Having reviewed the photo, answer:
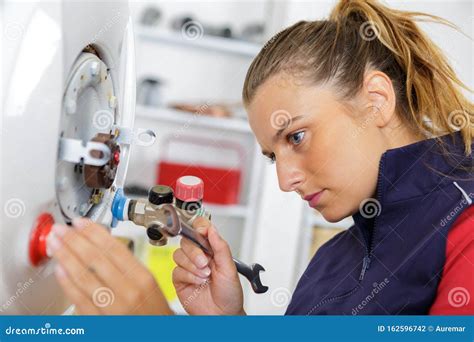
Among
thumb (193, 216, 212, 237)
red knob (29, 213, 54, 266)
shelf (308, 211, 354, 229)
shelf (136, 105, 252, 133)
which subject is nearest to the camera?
red knob (29, 213, 54, 266)

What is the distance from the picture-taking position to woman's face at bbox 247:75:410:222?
0.58 m

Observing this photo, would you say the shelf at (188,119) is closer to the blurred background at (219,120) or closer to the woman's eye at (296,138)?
the blurred background at (219,120)

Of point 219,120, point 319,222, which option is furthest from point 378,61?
point 219,120

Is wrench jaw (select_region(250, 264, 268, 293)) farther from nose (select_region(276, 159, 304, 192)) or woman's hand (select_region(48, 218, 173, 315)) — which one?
woman's hand (select_region(48, 218, 173, 315))

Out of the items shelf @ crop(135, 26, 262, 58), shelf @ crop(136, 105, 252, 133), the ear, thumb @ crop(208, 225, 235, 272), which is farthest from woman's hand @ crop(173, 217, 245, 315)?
shelf @ crop(135, 26, 262, 58)

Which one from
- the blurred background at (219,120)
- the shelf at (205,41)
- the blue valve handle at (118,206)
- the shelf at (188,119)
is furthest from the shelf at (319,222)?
the blue valve handle at (118,206)

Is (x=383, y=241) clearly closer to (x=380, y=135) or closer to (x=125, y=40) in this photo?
(x=380, y=135)

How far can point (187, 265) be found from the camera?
599 millimetres

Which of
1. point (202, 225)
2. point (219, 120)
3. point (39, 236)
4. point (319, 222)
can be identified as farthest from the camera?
point (219, 120)

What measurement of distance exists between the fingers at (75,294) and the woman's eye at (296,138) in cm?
25

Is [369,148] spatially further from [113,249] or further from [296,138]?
[113,249]

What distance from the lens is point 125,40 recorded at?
0.52 meters

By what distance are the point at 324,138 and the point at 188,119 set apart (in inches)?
38.0
